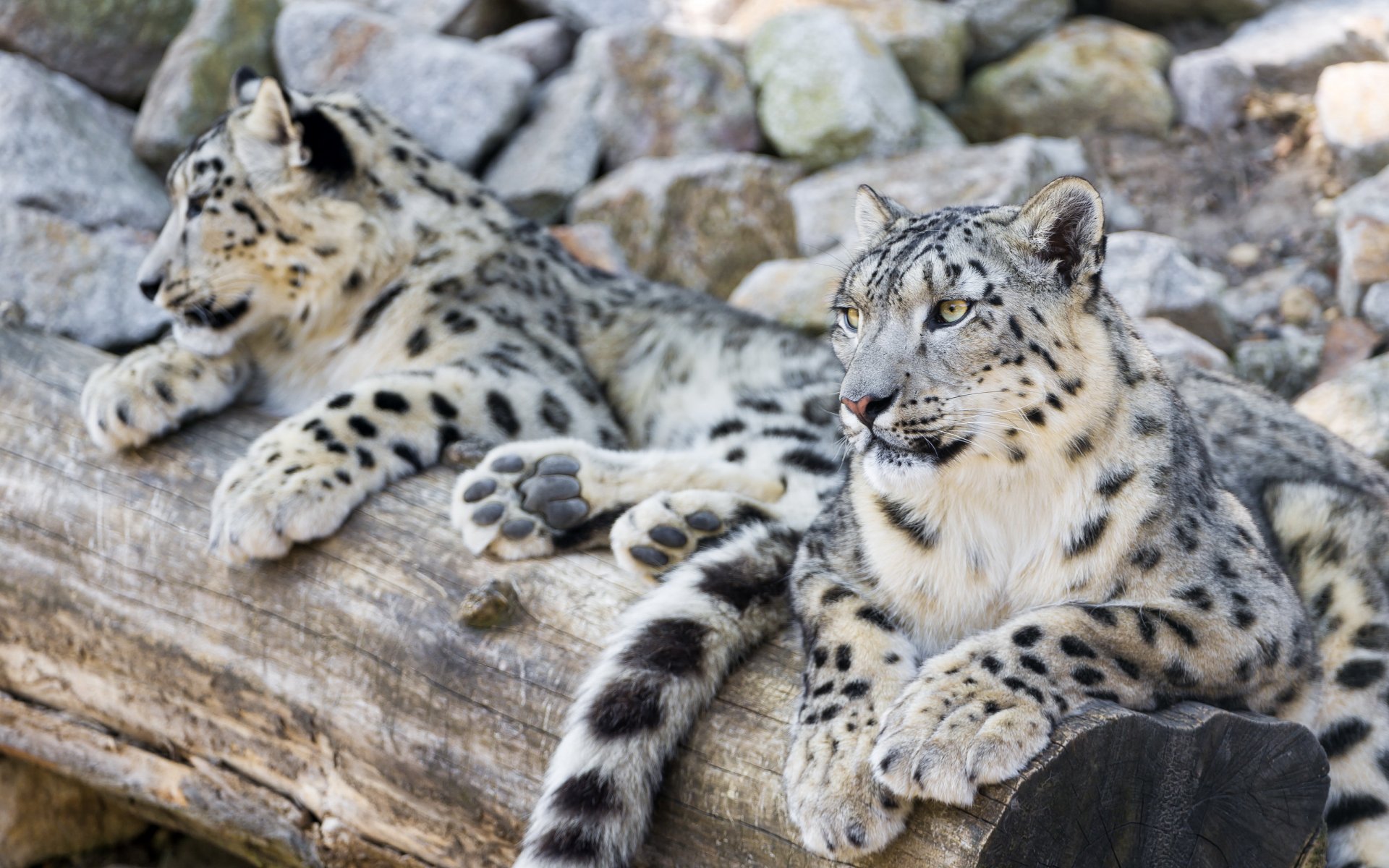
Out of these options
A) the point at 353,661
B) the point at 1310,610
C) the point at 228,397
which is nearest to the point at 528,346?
the point at 228,397

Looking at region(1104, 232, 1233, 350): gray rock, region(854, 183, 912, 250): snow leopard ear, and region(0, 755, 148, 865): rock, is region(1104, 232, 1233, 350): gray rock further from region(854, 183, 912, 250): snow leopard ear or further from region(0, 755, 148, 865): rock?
region(0, 755, 148, 865): rock

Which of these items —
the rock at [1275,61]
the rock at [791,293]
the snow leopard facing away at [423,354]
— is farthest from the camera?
the rock at [1275,61]

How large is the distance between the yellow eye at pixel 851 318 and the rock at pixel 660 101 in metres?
4.77

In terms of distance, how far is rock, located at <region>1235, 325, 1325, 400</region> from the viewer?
17.8ft

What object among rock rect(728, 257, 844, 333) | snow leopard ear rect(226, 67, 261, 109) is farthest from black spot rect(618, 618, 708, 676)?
rock rect(728, 257, 844, 333)

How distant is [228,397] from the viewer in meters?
4.30

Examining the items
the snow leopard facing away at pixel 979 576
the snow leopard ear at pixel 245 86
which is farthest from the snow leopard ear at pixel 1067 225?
the snow leopard ear at pixel 245 86

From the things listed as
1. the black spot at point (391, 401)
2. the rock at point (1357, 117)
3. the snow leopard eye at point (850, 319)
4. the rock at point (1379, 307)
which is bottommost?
the rock at point (1379, 307)

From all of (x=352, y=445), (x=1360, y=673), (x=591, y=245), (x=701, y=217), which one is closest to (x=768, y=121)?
(x=701, y=217)

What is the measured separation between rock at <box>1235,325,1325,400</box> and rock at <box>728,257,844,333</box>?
1729mm

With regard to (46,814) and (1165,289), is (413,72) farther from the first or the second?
(46,814)

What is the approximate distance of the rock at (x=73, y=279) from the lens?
559 cm

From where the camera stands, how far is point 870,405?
2484 mm

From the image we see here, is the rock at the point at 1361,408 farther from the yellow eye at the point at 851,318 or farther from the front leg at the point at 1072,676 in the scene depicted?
the yellow eye at the point at 851,318
